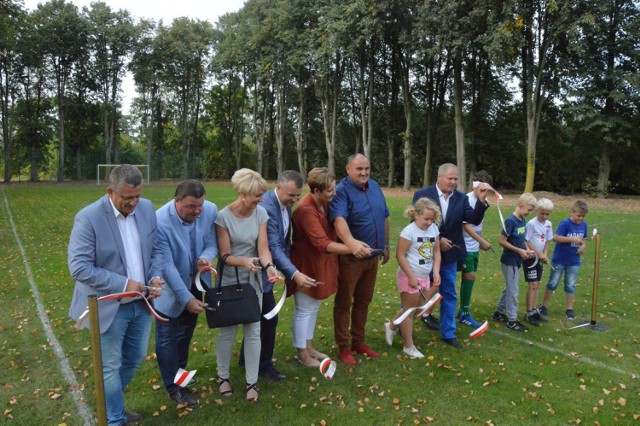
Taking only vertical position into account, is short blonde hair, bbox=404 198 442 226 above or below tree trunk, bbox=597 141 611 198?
below

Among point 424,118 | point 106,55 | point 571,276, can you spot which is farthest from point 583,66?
point 106,55

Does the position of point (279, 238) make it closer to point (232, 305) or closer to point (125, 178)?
point (232, 305)

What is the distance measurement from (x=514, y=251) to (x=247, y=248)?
354 centimetres

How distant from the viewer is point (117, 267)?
327 cm

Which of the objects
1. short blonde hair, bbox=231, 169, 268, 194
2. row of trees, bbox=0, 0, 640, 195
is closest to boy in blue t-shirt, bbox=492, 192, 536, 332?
short blonde hair, bbox=231, 169, 268, 194

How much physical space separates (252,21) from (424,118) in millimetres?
15525

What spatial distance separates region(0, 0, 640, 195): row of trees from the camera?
78.7 feet

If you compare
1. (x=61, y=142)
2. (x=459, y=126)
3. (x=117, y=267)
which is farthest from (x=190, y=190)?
(x=61, y=142)

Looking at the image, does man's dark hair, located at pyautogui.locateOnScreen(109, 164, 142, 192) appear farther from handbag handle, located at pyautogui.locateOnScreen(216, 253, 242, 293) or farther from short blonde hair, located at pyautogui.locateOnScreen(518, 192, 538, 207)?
short blonde hair, located at pyautogui.locateOnScreen(518, 192, 538, 207)

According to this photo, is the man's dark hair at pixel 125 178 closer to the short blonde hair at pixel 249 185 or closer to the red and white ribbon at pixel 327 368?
the short blonde hair at pixel 249 185

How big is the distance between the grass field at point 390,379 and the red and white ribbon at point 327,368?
156 mm

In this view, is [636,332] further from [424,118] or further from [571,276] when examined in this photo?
[424,118]

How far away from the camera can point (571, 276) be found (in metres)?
6.34

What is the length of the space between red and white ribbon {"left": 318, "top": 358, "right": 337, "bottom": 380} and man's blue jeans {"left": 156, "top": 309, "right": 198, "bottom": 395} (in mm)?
1228
